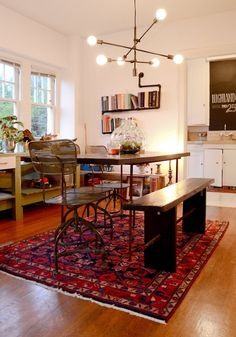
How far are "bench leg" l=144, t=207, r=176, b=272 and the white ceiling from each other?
3.24 m

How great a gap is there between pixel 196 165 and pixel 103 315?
521 cm

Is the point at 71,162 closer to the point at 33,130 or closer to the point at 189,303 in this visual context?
the point at 189,303

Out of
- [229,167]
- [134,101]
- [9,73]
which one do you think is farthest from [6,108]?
[229,167]

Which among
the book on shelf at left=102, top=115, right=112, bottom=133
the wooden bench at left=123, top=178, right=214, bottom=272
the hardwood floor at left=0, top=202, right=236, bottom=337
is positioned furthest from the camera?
the book on shelf at left=102, top=115, right=112, bottom=133

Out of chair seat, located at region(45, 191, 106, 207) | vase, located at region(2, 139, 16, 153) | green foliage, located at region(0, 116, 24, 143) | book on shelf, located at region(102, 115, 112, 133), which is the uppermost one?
book on shelf, located at region(102, 115, 112, 133)

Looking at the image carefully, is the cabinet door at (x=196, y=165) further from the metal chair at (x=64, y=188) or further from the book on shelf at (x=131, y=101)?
the metal chair at (x=64, y=188)

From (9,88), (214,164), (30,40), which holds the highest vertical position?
(30,40)

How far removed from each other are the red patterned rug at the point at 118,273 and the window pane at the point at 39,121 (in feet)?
8.94

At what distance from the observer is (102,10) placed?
4.57 metres

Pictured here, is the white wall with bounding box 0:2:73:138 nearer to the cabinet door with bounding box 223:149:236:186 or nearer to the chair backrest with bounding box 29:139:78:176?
the chair backrest with bounding box 29:139:78:176

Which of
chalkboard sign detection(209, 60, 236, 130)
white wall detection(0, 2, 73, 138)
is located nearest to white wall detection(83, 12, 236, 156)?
white wall detection(0, 2, 73, 138)

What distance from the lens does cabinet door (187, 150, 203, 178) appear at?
646cm

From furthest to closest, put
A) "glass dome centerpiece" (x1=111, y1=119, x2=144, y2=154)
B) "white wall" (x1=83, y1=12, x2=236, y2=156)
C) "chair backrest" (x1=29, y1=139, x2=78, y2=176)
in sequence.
Result: "white wall" (x1=83, y1=12, x2=236, y2=156), "glass dome centerpiece" (x1=111, y1=119, x2=144, y2=154), "chair backrest" (x1=29, y1=139, x2=78, y2=176)

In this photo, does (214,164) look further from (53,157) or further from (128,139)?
(53,157)
